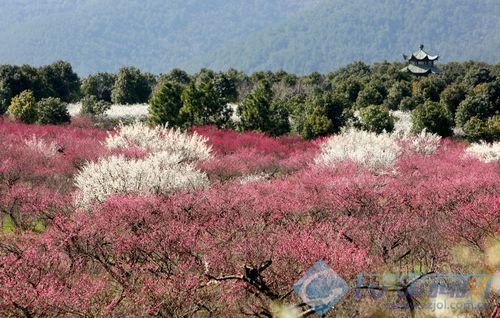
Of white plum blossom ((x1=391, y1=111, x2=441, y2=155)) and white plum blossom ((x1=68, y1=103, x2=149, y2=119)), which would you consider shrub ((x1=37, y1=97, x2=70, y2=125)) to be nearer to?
white plum blossom ((x1=68, y1=103, x2=149, y2=119))

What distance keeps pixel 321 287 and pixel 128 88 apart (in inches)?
1868

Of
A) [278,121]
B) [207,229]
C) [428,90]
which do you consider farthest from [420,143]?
[207,229]

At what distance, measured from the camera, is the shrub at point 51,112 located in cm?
3622

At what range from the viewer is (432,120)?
36.3 m

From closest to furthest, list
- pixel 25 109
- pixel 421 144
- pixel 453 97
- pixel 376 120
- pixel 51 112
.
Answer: pixel 421 144, pixel 51 112, pixel 25 109, pixel 376 120, pixel 453 97

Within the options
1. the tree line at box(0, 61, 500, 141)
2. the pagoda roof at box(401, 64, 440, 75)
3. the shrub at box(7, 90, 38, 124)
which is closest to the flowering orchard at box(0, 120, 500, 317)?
the tree line at box(0, 61, 500, 141)

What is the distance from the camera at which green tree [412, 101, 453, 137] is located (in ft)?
119

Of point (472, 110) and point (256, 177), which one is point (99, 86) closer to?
point (472, 110)

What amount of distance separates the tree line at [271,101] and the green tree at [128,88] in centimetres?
9

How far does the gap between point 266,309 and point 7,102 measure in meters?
43.4

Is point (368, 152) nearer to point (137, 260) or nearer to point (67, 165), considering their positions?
point (67, 165)

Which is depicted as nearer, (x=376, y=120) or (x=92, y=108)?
(x=376, y=120)

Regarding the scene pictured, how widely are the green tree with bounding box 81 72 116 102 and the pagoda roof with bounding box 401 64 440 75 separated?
39.2 metres

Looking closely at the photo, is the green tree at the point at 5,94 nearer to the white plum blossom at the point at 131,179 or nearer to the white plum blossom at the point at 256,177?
the white plum blossom at the point at 256,177
